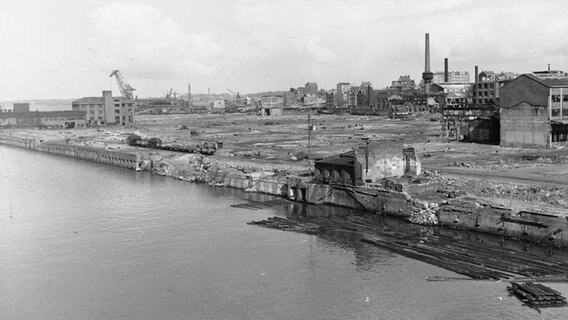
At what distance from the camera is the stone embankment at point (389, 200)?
3825 centimetres

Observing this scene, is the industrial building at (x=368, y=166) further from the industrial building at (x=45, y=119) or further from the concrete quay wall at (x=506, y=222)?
the industrial building at (x=45, y=119)

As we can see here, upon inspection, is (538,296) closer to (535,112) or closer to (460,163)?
(460,163)

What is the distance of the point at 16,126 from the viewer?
177 m

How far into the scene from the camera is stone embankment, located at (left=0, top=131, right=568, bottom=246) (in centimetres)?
3825

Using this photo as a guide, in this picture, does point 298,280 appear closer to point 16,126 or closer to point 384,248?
point 384,248

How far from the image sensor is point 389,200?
154 feet

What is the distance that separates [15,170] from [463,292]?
251ft

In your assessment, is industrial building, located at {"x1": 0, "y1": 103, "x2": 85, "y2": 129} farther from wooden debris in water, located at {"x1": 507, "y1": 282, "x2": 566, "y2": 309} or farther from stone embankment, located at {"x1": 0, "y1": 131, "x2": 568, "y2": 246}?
wooden debris in water, located at {"x1": 507, "y1": 282, "x2": 566, "y2": 309}

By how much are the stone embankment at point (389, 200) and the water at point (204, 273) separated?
4503 millimetres

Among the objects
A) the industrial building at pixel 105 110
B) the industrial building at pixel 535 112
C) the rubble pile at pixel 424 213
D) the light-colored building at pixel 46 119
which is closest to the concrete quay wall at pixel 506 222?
the rubble pile at pixel 424 213

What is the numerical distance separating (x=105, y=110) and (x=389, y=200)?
143m

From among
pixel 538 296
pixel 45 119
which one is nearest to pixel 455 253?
pixel 538 296

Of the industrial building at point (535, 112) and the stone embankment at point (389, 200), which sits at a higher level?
the industrial building at point (535, 112)

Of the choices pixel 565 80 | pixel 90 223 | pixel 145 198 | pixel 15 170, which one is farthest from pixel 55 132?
pixel 565 80
